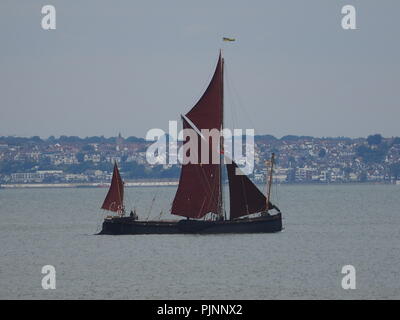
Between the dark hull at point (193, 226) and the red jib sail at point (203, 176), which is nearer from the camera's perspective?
the red jib sail at point (203, 176)

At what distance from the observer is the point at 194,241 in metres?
81.3

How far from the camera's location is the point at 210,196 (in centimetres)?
8281

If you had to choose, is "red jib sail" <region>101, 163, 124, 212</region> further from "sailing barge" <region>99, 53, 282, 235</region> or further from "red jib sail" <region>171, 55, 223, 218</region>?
"red jib sail" <region>171, 55, 223, 218</region>

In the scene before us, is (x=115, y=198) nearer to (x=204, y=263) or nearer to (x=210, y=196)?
(x=210, y=196)

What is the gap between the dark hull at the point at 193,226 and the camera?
8250 centimetres

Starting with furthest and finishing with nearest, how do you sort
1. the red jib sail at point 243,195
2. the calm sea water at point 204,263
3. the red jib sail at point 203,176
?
the red jib sail at point 243,195, the red jib sail at point 203,176, the calm sea water at point 204,263

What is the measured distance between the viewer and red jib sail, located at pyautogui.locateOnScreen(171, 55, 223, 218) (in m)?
82.3

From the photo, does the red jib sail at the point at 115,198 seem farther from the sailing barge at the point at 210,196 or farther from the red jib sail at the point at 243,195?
the red jib sail at the point at 243,195

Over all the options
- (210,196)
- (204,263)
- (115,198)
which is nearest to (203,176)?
(210,196)

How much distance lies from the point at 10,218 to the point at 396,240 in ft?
178

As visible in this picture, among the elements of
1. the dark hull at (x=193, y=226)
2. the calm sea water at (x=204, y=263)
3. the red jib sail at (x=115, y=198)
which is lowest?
the calm sea water at (x=204, y=263)

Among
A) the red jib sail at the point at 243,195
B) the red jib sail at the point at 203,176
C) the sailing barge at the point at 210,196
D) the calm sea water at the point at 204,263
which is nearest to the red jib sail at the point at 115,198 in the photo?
the sailing barge at the point at 210,196
